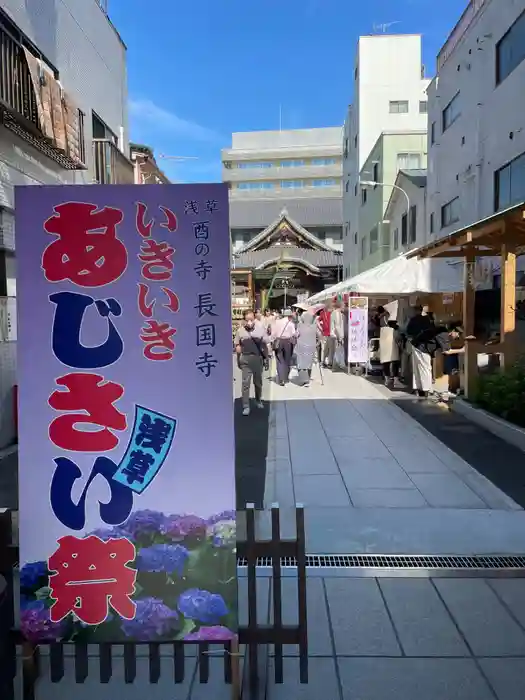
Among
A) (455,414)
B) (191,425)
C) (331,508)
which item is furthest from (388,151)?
(191,425)

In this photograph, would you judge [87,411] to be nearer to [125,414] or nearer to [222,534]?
[125,414]

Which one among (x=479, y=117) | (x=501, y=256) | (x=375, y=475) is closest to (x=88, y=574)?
(x=375, y=475)

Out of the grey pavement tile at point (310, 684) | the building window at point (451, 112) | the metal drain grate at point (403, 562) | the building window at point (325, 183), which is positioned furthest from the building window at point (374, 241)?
the building window at point (325, 183)

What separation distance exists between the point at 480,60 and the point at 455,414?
10.6 m

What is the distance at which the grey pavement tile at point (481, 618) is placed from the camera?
2.92 meters

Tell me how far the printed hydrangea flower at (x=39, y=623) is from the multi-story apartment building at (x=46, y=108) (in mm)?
5184

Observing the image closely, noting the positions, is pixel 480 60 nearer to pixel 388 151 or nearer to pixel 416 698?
pixel 388 151

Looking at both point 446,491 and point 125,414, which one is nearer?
point 125,414

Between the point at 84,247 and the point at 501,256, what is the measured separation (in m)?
8.45

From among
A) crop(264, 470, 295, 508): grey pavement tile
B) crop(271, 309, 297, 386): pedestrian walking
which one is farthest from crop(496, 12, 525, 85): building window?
crop(264, 470, 295, 508): grey pavement tile

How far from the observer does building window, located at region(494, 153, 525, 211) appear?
1216 centimetres

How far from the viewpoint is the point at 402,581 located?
361 centimetres

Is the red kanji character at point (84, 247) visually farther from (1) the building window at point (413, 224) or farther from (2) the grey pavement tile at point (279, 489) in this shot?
(1) the building window at point (413, 224)

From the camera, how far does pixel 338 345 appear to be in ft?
52.6
